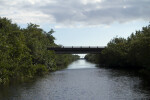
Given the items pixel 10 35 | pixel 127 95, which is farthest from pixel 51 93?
pixel 10 35

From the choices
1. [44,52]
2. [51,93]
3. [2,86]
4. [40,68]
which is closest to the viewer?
[51,93]

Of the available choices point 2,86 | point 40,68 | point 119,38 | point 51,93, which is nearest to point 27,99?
point 51,93

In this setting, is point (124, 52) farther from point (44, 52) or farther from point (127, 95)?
point (127, 95)

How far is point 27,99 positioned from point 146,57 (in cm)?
3180

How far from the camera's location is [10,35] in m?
55.7

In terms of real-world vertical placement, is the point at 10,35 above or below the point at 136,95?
above

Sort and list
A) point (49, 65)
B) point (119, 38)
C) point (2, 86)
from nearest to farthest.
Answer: point (2, 86)
point (49, 65)
point (119, 38)

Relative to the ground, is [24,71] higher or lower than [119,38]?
lower

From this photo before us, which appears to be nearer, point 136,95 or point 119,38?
point 136,95

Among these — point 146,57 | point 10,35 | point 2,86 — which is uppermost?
point 10,35

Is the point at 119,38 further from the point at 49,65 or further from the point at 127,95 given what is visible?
the point at 127,95

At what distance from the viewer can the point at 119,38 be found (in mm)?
118375

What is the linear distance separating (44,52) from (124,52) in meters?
33.3

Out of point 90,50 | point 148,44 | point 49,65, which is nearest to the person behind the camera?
point 148,44
